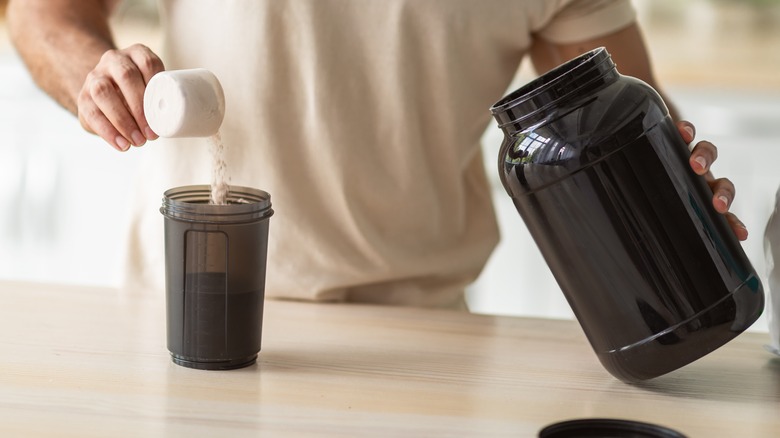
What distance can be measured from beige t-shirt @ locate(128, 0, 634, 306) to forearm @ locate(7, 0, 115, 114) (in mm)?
100

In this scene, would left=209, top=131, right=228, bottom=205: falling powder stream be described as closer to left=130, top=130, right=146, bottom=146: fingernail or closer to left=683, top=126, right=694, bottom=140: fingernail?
left=130, top=130, right=146, bottom=146: fingernail

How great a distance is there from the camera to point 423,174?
4.01ft

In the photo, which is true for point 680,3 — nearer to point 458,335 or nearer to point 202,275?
point 458,335

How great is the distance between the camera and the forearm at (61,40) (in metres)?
1.11

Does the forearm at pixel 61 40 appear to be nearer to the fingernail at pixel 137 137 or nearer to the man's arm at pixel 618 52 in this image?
the fingernail at pixel 137 137

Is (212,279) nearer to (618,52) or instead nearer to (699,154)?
(699,154)

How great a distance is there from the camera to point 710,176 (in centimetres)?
90

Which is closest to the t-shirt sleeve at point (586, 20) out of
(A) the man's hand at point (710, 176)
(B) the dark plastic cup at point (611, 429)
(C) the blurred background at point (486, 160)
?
(A) the man's hand at point (710, 176)

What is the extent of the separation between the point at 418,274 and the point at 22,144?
1710mm

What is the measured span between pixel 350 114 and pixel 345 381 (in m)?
0.42

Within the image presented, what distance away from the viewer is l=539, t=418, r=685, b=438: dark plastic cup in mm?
743

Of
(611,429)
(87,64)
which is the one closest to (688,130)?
(611,429)

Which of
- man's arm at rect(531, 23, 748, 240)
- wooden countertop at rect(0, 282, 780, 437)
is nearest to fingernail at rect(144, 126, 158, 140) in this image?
wooden countertop at rect(0, 282, 780, 437)

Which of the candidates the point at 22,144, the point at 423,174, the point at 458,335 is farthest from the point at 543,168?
the point at 22,144
